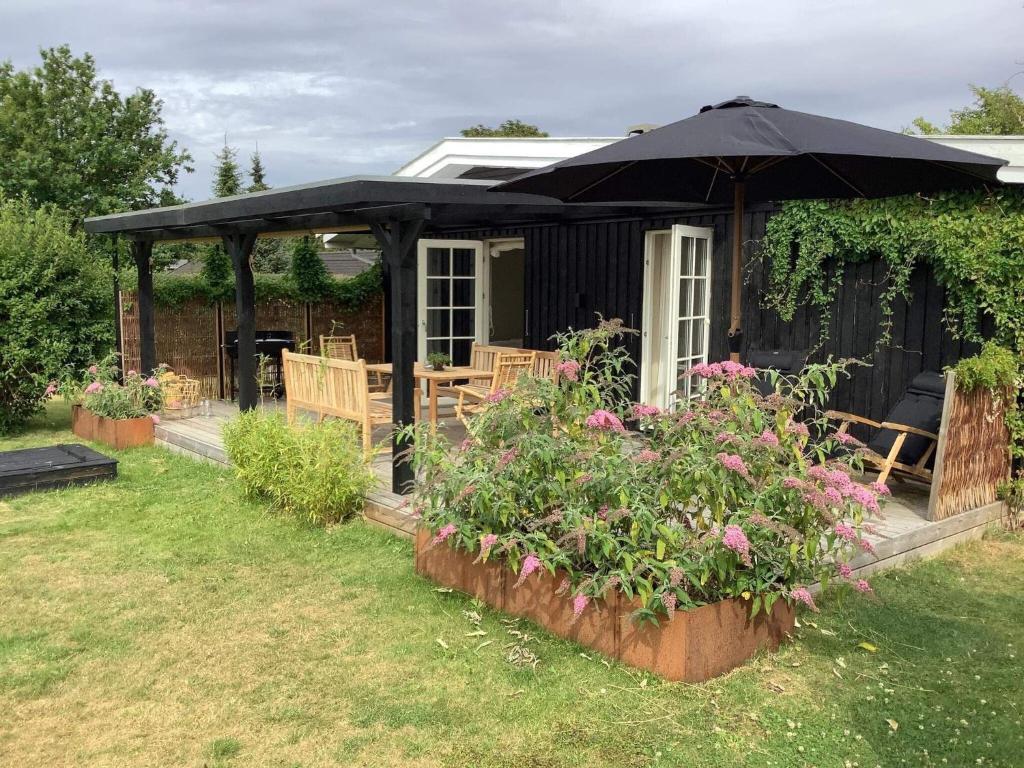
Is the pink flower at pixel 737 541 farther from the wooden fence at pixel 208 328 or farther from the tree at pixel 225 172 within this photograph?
the tree at pixel 225 172

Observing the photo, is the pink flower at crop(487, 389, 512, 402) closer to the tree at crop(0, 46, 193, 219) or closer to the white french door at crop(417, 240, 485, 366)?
the white french door at crop(417, 240, 485, 366)

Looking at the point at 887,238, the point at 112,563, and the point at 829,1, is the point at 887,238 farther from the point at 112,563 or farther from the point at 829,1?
the point at 829,1

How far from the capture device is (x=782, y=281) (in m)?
6.61

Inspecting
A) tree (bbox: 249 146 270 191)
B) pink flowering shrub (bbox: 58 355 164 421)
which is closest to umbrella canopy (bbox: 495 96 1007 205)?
pink flowering shrub (bbox: 58 355 164 421)

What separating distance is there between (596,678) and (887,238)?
4.05 m

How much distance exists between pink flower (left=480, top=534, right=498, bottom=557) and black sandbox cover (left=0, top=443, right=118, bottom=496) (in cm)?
415

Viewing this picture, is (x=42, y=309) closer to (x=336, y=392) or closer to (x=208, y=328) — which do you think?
(x=208, y=328)

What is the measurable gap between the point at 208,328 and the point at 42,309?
241cm

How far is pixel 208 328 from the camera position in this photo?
34.7 feet

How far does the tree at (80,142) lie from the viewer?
72.8ft

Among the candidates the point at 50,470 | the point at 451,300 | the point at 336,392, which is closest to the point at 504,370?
the point at 336,392

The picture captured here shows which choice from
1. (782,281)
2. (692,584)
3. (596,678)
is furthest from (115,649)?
(782,281)

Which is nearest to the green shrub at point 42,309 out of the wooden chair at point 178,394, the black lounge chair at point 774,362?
the wooden chair at point 178,394

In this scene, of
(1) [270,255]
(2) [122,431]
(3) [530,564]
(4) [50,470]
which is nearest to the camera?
(3) [530,564]
